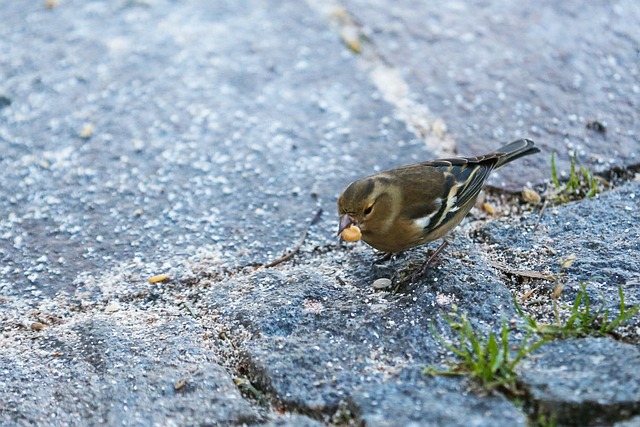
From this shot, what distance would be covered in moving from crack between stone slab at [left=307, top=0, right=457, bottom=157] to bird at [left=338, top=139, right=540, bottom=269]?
0.27 m

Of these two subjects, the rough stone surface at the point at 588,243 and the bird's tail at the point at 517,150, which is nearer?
the rough stone surface at the point at 588,243

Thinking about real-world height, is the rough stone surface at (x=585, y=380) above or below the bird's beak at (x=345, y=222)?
above

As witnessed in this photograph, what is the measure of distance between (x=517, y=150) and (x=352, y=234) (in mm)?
785

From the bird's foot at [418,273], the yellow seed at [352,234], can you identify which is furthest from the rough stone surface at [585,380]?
the yellow seed at [352,234]

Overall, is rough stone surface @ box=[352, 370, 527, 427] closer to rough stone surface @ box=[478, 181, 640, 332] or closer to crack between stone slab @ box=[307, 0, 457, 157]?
rough stone surface @ box=[478, 181, 640, 332]

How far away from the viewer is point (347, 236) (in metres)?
2.78

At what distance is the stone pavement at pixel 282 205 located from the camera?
210cm

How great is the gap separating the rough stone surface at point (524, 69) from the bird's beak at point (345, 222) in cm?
70

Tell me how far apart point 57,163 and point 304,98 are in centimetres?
114

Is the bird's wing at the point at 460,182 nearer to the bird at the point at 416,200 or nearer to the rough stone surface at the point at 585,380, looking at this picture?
the bird at the point at 416,200

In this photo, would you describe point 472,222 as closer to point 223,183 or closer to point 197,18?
point 223,183

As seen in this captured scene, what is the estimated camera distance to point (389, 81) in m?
3.75

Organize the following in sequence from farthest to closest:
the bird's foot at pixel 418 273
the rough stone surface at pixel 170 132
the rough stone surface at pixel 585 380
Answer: the rough stone surface at pixel 170 132 < the bird's foot at pixel 418 273 < the rough stone surface at pixel 585 380

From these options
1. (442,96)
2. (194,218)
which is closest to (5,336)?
(194,218)
